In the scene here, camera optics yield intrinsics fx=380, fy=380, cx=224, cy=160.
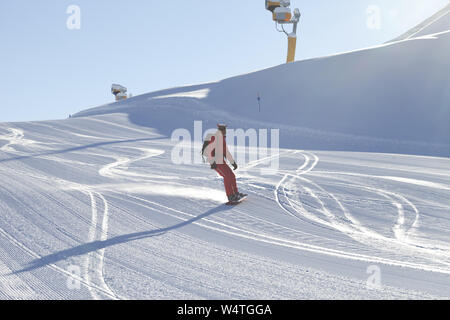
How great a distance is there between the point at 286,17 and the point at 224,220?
3515 cm

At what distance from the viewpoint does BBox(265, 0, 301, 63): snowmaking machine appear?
122 ft

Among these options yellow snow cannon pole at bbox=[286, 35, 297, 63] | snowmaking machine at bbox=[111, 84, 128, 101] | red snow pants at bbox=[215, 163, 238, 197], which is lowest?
red snow pants at bbox=[215, 163, 238, 197]

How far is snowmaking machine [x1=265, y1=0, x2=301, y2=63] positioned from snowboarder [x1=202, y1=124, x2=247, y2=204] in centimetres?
3338

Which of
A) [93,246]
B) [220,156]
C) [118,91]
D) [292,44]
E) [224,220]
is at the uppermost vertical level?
[292,44]

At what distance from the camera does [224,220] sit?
6.54 m

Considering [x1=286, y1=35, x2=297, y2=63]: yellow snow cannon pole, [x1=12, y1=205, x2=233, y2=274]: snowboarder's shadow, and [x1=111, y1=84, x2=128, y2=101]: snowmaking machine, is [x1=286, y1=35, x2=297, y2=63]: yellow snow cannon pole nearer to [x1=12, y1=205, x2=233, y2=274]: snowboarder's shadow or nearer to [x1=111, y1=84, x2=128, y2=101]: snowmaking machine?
[x1=111, y1=84, x2=128, y2=101]: snowmaking machine

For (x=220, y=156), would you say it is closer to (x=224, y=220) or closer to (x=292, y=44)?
(x=224, y=220)

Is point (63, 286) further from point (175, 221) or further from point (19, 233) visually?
point (175, 221)

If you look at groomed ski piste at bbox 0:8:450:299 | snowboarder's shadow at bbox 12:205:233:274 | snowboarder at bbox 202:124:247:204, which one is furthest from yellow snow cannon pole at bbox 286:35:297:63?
snowboarder's shadow at bbox 12:205:233:274

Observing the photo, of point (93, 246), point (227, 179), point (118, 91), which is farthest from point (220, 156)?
point (118, 91)

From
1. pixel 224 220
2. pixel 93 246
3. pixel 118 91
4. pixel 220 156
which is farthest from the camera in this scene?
pixel 118 91

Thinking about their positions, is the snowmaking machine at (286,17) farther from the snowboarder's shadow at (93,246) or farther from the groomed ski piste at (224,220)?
the snowboarder's shadow at (93,246)
